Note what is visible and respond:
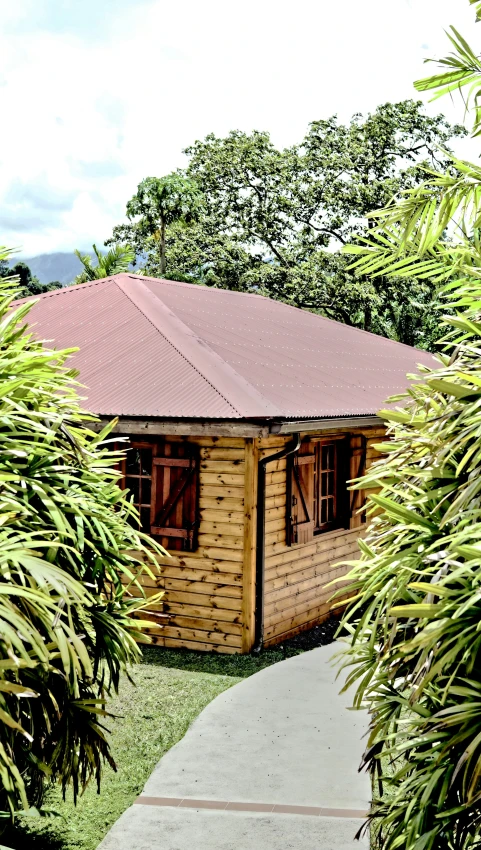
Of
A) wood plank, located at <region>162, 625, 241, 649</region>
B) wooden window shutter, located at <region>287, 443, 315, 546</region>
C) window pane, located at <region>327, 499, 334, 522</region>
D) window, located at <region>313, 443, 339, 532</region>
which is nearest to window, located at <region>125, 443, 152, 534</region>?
Result: wood plank, located at <region>162, 625, 241, 649</region>

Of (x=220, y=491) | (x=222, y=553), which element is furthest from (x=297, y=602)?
(x=220, y=491)

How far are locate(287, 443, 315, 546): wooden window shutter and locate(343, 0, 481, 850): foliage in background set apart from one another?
653cm

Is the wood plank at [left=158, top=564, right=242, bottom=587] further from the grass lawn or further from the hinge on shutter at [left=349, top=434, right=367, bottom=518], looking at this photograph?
the hinge on shutter at [left=349, top=434, right=367, bottom=518]

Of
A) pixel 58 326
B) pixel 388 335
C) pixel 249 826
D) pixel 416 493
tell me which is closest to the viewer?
pixel 416 493

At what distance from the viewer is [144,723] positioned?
7406 millimetres

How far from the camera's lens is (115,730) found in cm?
723

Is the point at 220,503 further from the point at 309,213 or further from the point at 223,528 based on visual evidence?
the point at 309,213

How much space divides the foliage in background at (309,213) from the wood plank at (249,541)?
69.0 feet

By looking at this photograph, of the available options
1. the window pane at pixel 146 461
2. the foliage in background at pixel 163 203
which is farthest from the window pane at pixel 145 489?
the foliage in background at pixel 163 203

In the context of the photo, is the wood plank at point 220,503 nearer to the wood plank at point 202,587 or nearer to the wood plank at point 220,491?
the wood plank at point 220,491

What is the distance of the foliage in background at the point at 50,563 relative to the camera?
3.10 m

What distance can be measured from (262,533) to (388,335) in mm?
26021

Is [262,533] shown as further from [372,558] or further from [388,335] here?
[388,335]

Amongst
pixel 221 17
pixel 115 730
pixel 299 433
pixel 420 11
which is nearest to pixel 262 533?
pixel 299 433
